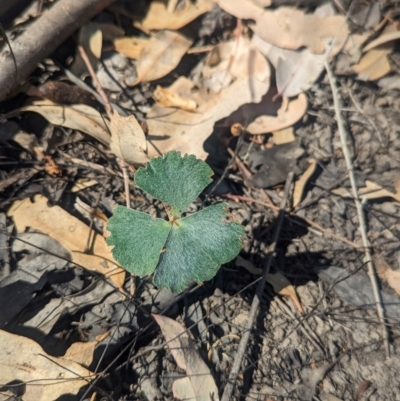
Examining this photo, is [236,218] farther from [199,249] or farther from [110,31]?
[110,31]

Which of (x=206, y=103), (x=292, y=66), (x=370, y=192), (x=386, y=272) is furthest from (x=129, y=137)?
(x=386, y=272)

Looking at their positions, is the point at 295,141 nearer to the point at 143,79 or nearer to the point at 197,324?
the point at 143,79

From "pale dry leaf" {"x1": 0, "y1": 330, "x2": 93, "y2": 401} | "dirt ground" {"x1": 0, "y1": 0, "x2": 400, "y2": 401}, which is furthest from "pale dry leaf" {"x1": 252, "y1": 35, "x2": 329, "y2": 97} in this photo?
"pale dry leaf" {"x1": 0, "y1": 330, "x2": 93, "y2": 401}

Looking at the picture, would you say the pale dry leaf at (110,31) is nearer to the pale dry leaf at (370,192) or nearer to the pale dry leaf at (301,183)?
the pale dry leaf at (301,183)

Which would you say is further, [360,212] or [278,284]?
[360,212]

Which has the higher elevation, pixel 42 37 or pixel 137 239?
pixel 42 37

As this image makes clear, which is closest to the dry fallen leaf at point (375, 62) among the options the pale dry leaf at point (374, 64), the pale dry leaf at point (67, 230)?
the pale dry leaf at point (374, 64)

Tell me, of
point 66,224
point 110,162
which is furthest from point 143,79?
point 66,224

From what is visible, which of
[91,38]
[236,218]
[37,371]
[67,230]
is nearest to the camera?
[37,371]
